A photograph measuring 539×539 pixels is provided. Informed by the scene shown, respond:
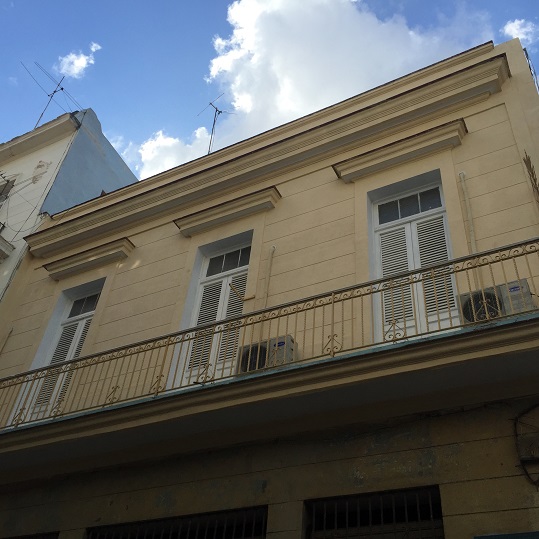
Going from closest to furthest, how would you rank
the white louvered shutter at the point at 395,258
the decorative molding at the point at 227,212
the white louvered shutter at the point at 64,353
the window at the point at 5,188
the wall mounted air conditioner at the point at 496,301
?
1. the wall mounted air conditioner at the point at 496,301
2. the white louvered shutter at the point at 395,258
3. the white louvered shutter at the point at 64,353
4. the decorative molding at the point at 227,212
5. the window at the point at 5,188

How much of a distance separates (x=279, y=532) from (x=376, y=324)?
100 inches

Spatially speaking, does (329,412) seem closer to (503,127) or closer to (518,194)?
(518,194)

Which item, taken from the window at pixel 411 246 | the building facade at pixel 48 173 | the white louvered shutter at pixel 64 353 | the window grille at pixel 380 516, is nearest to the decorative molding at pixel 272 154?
the building facade at pixel 48 173

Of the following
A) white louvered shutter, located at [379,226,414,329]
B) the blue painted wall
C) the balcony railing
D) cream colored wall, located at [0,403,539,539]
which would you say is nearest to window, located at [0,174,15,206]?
the blue painted wall

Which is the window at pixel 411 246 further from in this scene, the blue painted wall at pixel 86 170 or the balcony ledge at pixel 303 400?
the blue painted wall at pixel 86 170

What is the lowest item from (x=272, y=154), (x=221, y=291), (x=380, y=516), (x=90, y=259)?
(x=380, y=516)

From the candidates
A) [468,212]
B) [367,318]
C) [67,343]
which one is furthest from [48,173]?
[468,212]

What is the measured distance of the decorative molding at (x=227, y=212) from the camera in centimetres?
946

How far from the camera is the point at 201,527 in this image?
21.8ft

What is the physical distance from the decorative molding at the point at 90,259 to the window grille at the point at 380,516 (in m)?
6.10

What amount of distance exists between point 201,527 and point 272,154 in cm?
592

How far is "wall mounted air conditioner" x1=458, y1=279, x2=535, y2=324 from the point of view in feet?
19.1

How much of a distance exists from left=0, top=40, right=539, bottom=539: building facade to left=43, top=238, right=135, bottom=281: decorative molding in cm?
4

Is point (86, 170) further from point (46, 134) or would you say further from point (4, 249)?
point (4, 249)
